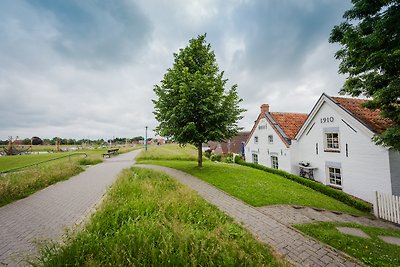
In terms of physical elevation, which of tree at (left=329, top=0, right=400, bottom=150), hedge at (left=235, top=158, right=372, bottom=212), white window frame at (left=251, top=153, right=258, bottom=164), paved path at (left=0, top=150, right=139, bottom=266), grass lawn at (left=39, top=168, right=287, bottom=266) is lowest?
hedge at (left=235, top=158, right=372, bottom=212)

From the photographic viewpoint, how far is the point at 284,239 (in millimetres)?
5305

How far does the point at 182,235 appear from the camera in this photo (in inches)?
174

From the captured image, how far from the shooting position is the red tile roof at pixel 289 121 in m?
19.9

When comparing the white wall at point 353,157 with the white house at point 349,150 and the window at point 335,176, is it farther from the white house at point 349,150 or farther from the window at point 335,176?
the window at point 335,176

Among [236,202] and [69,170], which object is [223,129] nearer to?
[236,202]

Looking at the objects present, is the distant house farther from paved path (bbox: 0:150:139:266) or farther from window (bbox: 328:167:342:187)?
paved path (bbox: 0:150:139:266)

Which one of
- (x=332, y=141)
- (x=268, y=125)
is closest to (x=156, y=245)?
(x=332, y=141)

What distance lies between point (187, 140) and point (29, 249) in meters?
10.2

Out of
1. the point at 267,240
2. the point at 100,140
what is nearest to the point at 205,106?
the point at 267,240

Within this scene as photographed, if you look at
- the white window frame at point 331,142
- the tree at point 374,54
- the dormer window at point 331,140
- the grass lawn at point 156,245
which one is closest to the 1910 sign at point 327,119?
the dormer window at point 331,140

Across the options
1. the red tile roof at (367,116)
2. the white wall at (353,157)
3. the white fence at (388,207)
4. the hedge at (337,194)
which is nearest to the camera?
the white fence at (388,207)

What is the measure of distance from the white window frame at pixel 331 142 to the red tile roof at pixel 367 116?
187 cm

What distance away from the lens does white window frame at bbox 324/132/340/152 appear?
571 inches

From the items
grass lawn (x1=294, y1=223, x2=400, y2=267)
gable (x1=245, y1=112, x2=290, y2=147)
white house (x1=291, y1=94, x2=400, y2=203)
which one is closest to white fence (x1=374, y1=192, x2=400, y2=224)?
white house (x1=291, y1=94, x2=400, y2=203)
